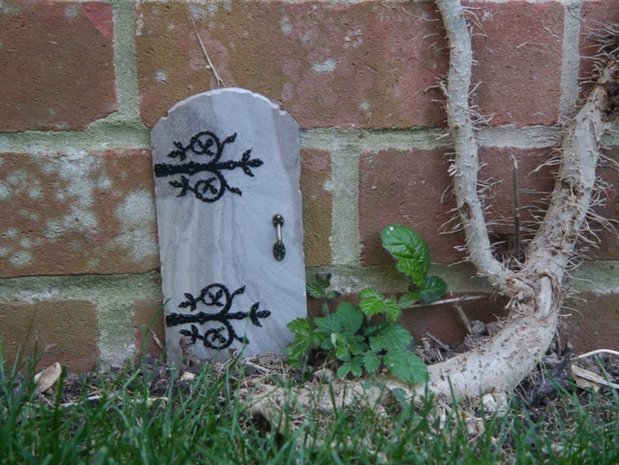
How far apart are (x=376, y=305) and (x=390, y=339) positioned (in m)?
0.05

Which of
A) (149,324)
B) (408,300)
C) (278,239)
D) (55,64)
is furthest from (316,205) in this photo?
(55,64)

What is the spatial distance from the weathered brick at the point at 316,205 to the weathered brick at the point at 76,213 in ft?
0.71

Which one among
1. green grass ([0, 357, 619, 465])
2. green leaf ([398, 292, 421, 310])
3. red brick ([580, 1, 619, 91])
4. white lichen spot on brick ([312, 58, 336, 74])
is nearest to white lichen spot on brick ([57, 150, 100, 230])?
green grass ([0, 357, 619, 465])

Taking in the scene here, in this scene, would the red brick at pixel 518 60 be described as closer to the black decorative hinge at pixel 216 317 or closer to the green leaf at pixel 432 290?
the green leaf at pixel 432 290

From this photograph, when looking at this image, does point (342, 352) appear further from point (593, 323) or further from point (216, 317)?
point (593, 323)

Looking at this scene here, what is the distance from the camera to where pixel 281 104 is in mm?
954

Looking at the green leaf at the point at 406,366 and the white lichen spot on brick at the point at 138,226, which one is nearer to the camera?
the green leaf at the point at 406,366

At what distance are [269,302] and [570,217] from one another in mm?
435

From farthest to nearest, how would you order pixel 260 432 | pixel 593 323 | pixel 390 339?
pixel 593 323 < pixel 390 339 < pixel 260 432

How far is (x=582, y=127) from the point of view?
0.94 m

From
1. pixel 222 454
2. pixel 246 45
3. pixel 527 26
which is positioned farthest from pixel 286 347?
pixel 527 26

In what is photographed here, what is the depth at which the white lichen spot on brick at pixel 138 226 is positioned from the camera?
96cm

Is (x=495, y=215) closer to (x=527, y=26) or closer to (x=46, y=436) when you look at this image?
A: (x=527, y=26)

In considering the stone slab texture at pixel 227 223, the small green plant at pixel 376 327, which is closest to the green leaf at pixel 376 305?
the small green plant at pixel 376 327
